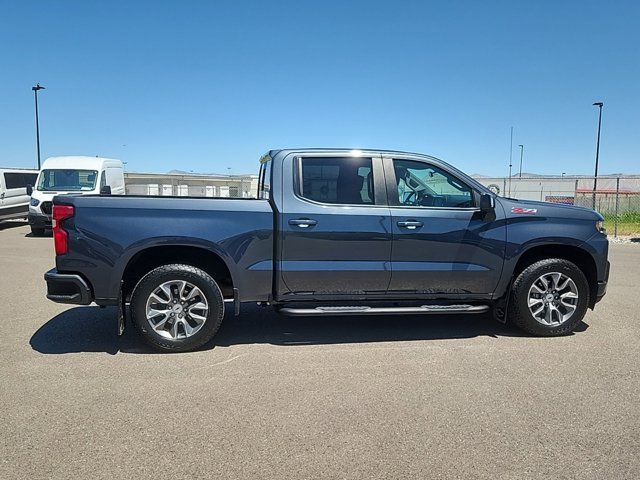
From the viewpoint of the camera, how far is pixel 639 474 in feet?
8.98

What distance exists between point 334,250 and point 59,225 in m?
2.55

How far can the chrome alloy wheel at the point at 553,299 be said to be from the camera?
5152mm

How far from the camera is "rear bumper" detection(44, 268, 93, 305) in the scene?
448 cm

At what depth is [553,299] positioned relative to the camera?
17.0 ft

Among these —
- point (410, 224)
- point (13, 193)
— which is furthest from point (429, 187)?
point (13, 193)

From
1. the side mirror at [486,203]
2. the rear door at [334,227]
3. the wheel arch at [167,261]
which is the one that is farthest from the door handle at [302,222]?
the side mirror at [486,203]

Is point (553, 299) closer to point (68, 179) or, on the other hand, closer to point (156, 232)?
point (156, 232)

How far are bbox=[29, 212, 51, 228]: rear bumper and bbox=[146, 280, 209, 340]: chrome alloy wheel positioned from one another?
11825 mm

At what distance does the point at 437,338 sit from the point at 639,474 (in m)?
2.52

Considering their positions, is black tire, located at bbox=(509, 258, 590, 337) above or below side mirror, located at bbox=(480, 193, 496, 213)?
below

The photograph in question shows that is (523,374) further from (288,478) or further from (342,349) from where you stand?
(288,478)

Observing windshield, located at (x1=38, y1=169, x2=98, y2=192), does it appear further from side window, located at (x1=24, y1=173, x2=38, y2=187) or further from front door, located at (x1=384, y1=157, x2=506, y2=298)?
front door, located at (x1=384, y1=157, x2=506, y2=298)

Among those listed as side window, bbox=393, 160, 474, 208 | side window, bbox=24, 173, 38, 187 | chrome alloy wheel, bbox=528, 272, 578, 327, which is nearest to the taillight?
side window, bbox=393, 160, 474, 208

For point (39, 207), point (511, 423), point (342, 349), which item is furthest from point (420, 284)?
point (39, 207)
